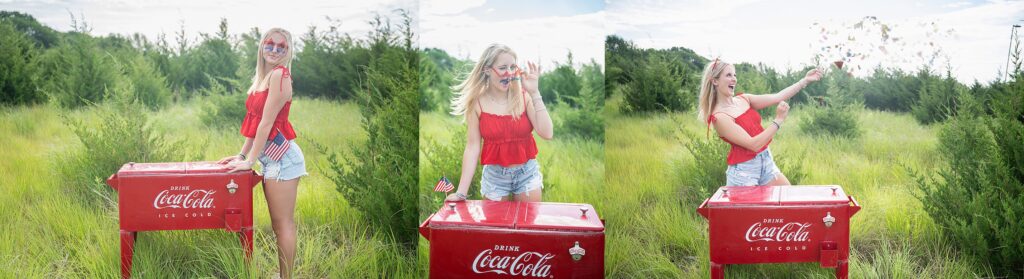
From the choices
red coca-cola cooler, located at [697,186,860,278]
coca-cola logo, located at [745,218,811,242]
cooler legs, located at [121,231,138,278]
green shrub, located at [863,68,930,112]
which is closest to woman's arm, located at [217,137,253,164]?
cooler legs, located at [121,231,138,278]

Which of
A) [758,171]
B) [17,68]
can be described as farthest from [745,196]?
[17,68]

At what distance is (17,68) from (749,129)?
399cm

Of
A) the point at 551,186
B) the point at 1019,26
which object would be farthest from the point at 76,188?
the point at 1019,26

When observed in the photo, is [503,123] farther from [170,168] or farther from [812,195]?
[170,168]

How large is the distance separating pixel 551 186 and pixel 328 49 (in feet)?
5.17

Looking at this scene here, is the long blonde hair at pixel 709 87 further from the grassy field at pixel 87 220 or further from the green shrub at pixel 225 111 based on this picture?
the green shrub at pixel 225 111

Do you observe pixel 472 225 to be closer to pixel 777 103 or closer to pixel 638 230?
pixel 638 230

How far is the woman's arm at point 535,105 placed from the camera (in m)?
4.50

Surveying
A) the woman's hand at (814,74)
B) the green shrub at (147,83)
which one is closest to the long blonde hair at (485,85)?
the woman's hand at (814,74)

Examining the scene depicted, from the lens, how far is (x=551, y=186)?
5.25 metres

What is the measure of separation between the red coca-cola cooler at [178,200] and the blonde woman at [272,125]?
0.15m

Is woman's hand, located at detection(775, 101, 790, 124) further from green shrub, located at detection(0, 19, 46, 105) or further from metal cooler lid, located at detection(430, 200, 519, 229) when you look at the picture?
green shrub, located at detection(0, 19, 46, 105)

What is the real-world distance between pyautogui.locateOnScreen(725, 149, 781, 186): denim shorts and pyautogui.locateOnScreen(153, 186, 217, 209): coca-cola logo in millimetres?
2830

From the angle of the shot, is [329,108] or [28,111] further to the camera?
[329,108]
